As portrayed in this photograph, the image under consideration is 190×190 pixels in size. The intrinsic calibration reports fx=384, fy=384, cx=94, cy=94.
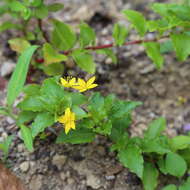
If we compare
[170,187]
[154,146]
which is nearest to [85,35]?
[154,146]

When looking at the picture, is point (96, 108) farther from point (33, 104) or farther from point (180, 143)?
point (180, 143)

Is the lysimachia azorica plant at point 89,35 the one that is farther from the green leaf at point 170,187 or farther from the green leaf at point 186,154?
the green leaf at point 170,187

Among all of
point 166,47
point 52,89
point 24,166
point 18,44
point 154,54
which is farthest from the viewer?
point 166,47

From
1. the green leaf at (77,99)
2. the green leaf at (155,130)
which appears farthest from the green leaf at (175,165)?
the green leaf at (77,99)

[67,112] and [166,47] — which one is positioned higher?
[67,112]

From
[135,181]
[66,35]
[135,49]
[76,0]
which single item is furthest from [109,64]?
[135,181]

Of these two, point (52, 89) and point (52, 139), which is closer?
point (52, 89)

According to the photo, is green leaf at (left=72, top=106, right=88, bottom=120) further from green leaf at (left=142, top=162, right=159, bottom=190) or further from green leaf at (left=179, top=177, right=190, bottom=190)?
green leaf at (left=179, top=177, right=190, bottom=190)

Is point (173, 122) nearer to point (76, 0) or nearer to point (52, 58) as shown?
point (52, 58)
